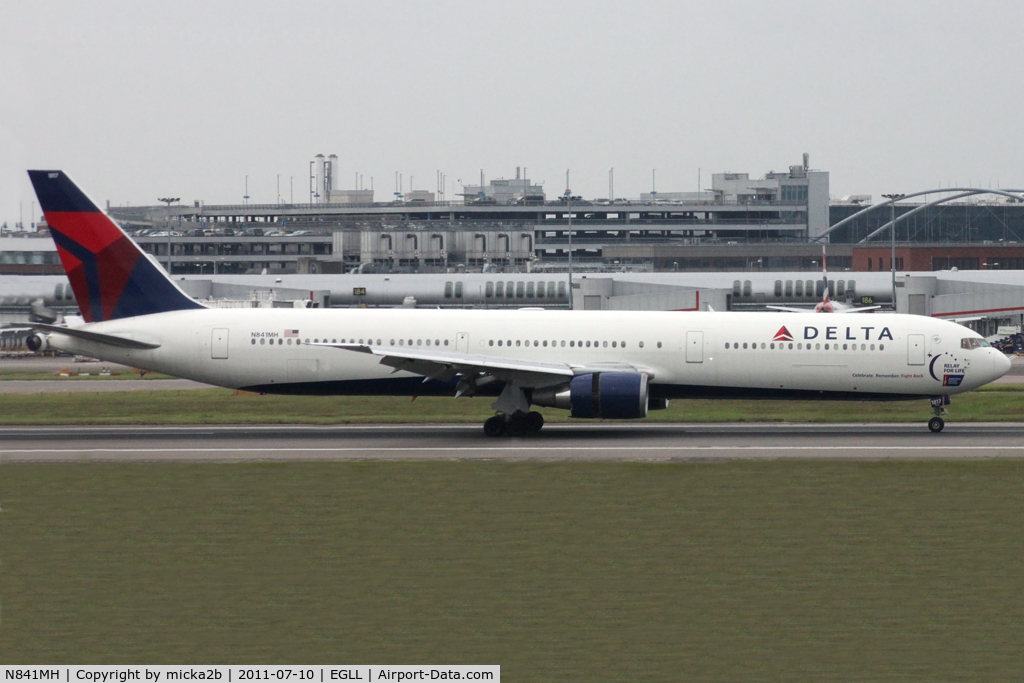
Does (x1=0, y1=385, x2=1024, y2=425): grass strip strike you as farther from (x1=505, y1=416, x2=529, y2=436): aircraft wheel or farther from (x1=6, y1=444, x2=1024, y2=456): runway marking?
(x1=6, y1=444, x2=1024, y2=456): runway marking

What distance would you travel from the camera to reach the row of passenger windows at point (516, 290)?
8238 cm

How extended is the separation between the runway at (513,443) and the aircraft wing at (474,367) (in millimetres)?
1696

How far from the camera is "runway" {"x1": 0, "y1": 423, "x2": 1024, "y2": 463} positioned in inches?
1141

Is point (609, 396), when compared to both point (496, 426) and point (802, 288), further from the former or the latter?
point (802, 288)

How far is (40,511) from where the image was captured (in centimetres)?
2014

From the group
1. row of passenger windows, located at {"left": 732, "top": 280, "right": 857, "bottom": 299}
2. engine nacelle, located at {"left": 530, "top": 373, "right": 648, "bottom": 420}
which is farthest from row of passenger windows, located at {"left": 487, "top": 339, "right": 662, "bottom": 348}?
Result: row of passenger windows, located at {"left": 732, "top": 280, "right": 857, "bottom": 299}

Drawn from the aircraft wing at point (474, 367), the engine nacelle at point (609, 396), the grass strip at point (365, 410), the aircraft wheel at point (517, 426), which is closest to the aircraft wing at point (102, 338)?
the grass strip at point (365, 410)

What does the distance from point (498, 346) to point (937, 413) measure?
12.9 m

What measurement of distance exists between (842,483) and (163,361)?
2053 centimetres

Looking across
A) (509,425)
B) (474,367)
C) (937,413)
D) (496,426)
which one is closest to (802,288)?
(937,413)

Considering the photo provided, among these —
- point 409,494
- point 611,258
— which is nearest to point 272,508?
point 409,494

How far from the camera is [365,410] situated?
41.1 m

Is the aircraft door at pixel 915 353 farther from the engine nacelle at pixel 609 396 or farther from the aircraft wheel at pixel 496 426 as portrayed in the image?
the aircraft wheel at pixel 496 426

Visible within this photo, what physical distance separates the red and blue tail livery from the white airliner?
0.04 metres
